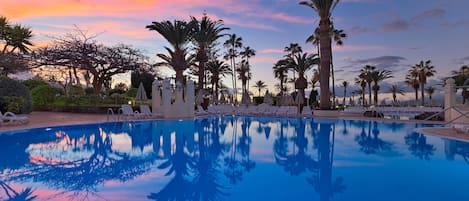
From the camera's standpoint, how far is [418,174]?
632 cm

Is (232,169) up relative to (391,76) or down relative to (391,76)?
down

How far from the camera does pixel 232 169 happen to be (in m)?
6.65

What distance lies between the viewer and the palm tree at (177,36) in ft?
79.2

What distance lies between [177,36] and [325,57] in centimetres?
1109

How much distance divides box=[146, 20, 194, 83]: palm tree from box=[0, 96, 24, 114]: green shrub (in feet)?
32.7

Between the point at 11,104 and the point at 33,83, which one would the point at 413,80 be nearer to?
the point at 33,83

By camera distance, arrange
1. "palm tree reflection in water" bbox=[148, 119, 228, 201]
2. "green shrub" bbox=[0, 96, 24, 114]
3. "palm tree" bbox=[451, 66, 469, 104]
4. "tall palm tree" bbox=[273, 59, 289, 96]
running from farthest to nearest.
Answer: "tall palm tree" bbox=[273, 59, 289, 96] → "palm tree" bbox=[451, 66, 469, 104] → "green shrub" bbox=[0, 96, 24, 114] → "palm tree reflection in water" bbox=[148, 119, 228, 201]

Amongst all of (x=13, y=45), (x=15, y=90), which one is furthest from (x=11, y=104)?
(x=13, y=45)

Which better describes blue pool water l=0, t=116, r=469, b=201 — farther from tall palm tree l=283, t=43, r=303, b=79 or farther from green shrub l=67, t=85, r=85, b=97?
tall palm tree l=283, t=43, r=303, b=79

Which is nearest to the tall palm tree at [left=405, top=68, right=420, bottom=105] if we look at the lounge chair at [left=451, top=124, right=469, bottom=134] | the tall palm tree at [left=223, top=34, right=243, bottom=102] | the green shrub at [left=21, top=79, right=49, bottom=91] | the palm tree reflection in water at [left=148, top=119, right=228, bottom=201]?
the tall palm tree at [left=223, top=34, right=243, bottom=102]

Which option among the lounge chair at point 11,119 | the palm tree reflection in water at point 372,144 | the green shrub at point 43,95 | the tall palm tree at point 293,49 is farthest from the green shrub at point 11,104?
the tall palm tree at point 293,49

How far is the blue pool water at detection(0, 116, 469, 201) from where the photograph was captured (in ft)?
16.2

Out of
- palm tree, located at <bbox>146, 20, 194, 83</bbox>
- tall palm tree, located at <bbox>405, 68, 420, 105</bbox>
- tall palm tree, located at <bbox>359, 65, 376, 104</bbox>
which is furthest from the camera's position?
tall palm tree, located at <bbox>359, 65, 376, 104</bbox>

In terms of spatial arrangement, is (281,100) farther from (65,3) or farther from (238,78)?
(65,3)
